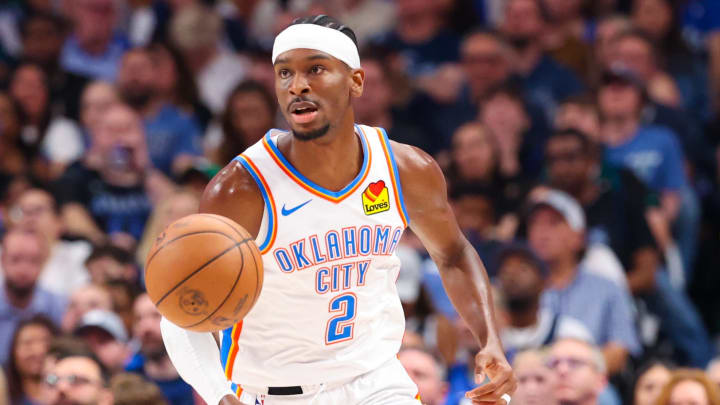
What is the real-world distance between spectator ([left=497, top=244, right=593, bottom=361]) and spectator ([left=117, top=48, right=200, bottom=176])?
333 centimetres

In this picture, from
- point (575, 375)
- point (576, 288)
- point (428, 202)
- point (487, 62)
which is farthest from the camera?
point (487, 62)

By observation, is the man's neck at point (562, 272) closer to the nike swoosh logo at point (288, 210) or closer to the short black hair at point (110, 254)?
the short black hair at point (110, 254)

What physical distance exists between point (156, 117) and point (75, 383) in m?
3.72

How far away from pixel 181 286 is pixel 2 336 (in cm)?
477


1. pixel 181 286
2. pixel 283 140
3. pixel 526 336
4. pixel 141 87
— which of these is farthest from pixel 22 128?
pixel 181 286

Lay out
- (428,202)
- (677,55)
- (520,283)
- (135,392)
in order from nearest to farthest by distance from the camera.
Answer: (428,202)
(135,392)
(520,283)
(677,55)

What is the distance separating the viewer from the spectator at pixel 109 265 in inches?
334

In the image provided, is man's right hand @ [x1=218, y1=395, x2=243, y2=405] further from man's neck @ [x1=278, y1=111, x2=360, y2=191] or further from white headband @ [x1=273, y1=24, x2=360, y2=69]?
white headband @ [x1=273, y1=24, x2=360, y2=69]

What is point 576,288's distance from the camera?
831 cm

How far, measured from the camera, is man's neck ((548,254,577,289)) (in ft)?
27.4

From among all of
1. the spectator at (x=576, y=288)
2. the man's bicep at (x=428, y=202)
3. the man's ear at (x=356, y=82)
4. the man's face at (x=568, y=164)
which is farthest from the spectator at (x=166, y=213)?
the man's ear at (x=356, y=82)

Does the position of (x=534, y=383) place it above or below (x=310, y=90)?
below

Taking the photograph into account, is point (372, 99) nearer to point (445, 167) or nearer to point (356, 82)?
point (445, 167)

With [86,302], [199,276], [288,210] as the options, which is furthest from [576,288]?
[199,276]
